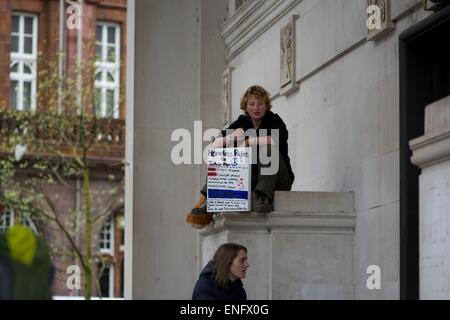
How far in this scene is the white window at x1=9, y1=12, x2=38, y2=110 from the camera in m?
60.0

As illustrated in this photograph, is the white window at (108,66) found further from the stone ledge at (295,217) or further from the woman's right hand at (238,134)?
the woman's right hand at (238,134)

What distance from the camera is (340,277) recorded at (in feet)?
46.1

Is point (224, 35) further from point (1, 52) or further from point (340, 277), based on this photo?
point (1, 52)

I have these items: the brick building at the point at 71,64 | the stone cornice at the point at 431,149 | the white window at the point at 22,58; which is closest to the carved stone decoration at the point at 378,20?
the stone cornice at the point at 431,149

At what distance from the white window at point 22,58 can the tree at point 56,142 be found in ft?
2.82

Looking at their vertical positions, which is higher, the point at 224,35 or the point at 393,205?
the point at 224,35

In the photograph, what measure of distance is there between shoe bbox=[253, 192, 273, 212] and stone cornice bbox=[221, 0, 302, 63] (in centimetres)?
430

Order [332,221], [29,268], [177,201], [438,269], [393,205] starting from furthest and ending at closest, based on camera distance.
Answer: [177,201] < [332,221] < [393,205] < [438,269] < [29,268]

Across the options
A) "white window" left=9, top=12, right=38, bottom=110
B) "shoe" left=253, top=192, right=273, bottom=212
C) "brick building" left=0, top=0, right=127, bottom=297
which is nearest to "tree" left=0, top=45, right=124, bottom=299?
"brick building" left=0, top=0, right=127, bottom=297

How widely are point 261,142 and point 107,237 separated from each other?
47.6 m

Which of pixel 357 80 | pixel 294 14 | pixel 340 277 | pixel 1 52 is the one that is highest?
pixel 1 52

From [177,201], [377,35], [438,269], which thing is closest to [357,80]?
[377,35]

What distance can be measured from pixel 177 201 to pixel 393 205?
8440 mm

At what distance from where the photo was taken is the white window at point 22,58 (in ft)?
197
